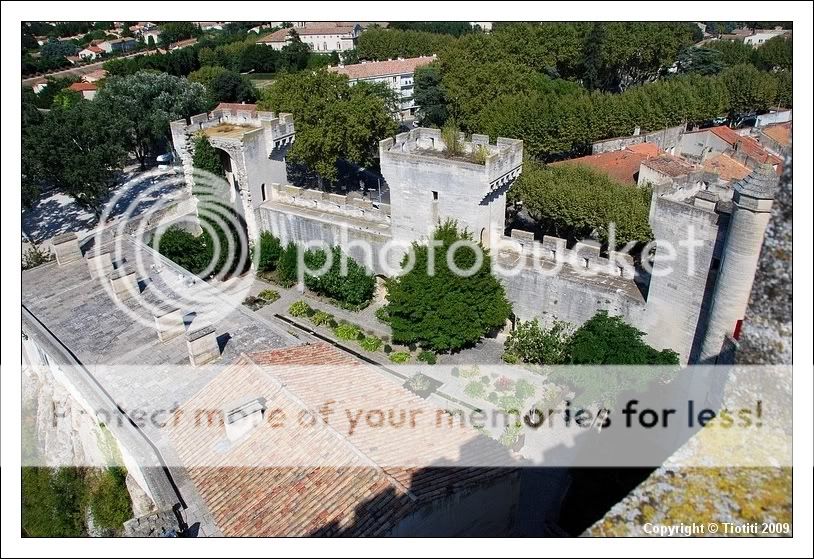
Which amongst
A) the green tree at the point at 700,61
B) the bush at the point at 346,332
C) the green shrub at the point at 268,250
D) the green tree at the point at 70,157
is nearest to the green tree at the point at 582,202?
the bush at the point at 346,332

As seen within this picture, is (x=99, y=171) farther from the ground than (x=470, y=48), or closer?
closer

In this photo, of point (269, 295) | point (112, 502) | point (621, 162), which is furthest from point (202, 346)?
point (621, 162)

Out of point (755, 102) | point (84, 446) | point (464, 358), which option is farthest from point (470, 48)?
point (84, 446)

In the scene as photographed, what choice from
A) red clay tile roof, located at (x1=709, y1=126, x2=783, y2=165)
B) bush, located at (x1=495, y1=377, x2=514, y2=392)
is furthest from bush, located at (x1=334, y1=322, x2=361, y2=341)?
red clay tile roof, located at (x1=709, y1=126, x2=783, y2=165)

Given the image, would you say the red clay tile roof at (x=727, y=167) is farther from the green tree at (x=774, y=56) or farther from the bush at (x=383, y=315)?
the green tree at (x=774, y=56)

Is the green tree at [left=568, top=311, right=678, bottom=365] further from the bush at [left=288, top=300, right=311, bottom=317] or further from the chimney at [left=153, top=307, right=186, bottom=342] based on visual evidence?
the chimney at [left=153, top=307, right=186, bottom=342]

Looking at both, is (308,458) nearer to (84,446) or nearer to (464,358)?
(84,446)

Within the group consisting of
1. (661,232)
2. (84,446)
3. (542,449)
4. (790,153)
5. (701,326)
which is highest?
(790,153)
